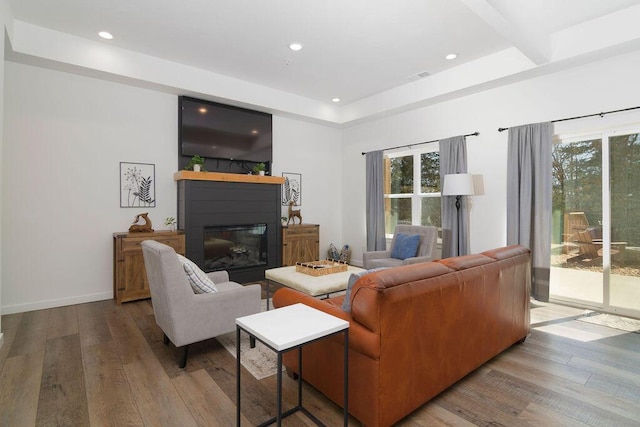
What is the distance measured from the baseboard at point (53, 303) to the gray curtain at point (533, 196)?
5258 mm

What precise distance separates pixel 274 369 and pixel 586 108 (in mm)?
4203

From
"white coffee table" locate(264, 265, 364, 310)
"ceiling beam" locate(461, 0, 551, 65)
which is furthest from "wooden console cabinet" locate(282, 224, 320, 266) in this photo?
"ceiling beam" locate(461, 0, 551, 65)

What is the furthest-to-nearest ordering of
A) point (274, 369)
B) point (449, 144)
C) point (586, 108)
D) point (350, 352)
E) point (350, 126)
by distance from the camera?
point (350, 126)
point (449, 144)
point (586, 108)
point (274, 369)
point (350, 352)

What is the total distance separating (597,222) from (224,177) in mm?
4676

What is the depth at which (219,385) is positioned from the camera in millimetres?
2232

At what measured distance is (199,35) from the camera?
3678 millimetres

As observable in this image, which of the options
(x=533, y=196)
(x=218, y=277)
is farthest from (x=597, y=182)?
(x=218, y=277)

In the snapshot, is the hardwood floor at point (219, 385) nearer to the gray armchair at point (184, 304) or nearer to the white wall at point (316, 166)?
the gray armchair at point (184, 304)

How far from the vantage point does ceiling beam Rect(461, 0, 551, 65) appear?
269cm

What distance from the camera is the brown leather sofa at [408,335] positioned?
166 centimetres

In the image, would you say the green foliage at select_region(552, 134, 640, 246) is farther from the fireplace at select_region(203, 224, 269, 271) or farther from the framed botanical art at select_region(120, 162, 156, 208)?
the framed botanical art at select_region(120, 162, 156, 208)

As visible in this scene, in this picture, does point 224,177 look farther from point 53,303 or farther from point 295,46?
point 53,303

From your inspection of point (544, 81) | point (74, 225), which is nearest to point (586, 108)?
point (544, 81)

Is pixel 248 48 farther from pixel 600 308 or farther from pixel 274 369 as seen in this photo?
pixel 600 308
